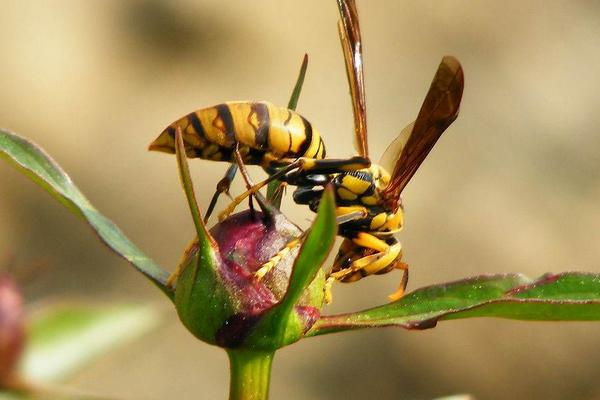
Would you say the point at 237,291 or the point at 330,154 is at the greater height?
the point at 237,291

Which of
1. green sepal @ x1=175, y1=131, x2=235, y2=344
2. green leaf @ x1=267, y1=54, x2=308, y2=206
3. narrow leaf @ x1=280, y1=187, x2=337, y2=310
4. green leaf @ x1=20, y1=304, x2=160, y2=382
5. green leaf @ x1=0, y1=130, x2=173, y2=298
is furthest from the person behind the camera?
green leaf @ x1=20, y1=304, x2=160, y2=382

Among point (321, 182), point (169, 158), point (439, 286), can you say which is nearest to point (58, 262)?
point (169, 158)

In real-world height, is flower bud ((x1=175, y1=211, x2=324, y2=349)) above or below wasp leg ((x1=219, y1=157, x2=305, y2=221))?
below

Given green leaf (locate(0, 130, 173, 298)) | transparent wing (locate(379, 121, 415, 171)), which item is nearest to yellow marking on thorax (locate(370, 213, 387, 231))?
transparent wing (locate(379, 121, 415, 171))

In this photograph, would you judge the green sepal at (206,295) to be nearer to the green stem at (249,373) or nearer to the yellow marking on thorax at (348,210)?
the green stem at (249,373)

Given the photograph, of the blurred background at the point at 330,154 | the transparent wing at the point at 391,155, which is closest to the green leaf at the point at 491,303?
the transparent wing at the point at 391,155

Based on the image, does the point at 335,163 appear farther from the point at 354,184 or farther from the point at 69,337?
the point at 69,337

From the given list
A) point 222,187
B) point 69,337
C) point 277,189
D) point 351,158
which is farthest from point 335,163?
point 69,337

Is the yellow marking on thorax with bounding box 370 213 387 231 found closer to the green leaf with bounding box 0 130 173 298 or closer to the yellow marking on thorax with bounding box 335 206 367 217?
the yellow marking on thorax with bounding box 335 206 367 217
